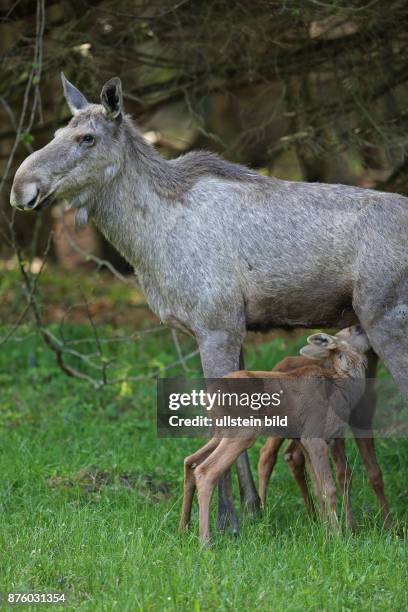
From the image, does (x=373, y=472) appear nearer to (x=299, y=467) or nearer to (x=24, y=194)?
(x=299, y=467)

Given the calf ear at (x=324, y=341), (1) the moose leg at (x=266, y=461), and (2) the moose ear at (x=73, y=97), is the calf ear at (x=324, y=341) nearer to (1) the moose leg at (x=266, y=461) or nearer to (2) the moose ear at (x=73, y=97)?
(1) the moose leg at (x=266, y=461)

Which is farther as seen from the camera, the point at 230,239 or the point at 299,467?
the point at 299,467

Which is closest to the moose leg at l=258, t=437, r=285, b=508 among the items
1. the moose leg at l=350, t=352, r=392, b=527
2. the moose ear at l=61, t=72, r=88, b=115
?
the moose leg at l=350, t=352, r=392, b=527

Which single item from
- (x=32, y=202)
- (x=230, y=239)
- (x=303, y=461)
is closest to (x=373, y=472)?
(x=303, y=461)

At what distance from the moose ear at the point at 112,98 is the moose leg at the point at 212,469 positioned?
7.02ft

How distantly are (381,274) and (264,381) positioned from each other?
93 centimetres

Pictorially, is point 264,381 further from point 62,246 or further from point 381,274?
point 62,246

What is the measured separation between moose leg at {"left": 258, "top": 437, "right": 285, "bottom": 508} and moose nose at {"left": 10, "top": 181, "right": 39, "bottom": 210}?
6.99ft

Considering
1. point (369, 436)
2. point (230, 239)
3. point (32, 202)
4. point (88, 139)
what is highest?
point (88, 139)

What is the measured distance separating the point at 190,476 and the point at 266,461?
2.21 feet

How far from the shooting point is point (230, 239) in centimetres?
631

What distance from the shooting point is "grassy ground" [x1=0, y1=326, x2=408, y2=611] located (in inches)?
196

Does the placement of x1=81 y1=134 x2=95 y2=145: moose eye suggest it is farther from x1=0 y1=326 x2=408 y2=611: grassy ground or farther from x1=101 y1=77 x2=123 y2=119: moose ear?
x1=0 y1=326 x2=408 y2=611: grassy ground

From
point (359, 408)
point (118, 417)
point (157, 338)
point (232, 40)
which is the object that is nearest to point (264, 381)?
point (359, 408)
